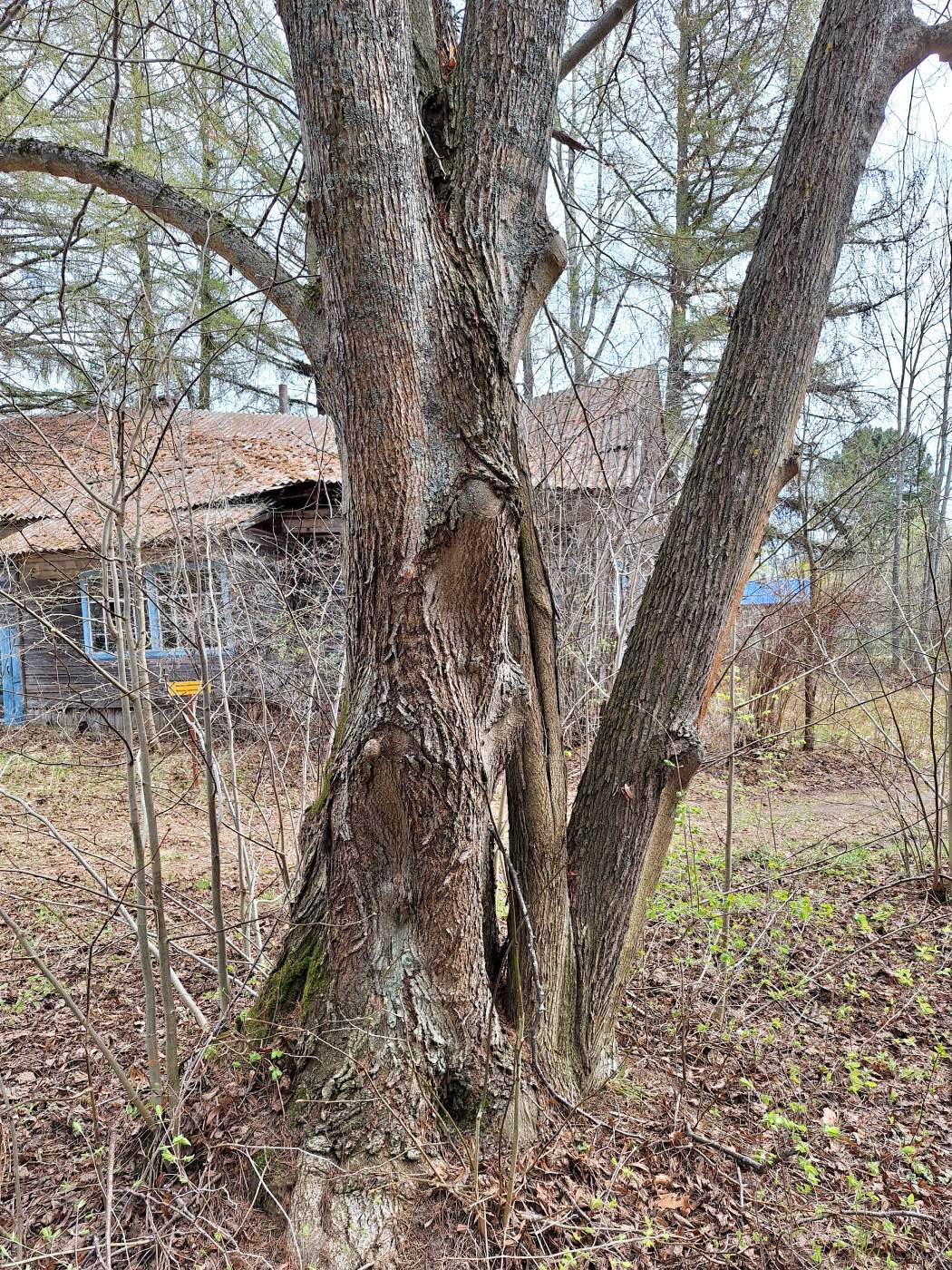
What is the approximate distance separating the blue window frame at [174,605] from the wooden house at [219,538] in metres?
0.04

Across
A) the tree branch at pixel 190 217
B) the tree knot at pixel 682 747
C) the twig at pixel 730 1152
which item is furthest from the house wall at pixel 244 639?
the twig at pixel 730 1152

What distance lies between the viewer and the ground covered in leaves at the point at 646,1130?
6.95 feet

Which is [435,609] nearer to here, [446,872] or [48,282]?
[446,872]

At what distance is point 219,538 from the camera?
614cm

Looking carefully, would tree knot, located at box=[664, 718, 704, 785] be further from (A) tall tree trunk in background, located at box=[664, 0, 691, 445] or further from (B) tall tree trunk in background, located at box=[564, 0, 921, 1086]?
(A) tall tree trunk in background, located at box=[664, 0, 691, 445]

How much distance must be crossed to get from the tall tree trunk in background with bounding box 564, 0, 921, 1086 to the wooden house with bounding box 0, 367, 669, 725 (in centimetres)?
86

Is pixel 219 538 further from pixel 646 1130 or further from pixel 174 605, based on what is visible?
pixel 646 1130

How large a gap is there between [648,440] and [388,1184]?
6.21 metres

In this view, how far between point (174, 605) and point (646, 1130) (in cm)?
258

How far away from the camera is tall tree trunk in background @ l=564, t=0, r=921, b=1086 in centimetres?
248

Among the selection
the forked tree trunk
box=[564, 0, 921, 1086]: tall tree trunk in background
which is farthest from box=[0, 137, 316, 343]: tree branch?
box=[564, 0, 921, 1086]: tall tree trunk in background

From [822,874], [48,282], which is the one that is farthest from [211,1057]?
[48,282]

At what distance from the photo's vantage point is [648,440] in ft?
22.8

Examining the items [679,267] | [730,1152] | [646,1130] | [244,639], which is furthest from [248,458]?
[730,1152]
